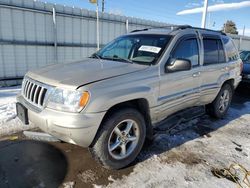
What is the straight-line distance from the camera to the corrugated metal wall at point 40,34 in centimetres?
745

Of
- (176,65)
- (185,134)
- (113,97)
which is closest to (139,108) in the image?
(113,97)

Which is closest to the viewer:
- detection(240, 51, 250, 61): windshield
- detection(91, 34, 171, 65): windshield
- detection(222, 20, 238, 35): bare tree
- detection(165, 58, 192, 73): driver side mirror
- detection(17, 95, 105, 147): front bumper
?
detection(17, 95, 105, 147): front bumper

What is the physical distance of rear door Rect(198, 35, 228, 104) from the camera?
4.36 meters

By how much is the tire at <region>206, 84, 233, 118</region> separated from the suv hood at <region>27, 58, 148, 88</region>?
262 centimetres

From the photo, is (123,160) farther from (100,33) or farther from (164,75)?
(100,33)

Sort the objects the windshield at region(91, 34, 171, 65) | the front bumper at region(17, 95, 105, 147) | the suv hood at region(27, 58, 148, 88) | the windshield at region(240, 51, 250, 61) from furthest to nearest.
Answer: the windshield at region(240, 51, 250, 61)
the windshield at region(91, 34, 171, 65)
the suv hood at region(27, 58, 148, 88)
the front bumper at region(17, 95, 105, 147)

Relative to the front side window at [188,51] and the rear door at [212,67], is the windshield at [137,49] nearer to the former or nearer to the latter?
the front side window at [188,51]

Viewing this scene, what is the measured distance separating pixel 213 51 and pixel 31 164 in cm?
395

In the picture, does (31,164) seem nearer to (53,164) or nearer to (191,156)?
(53,164)

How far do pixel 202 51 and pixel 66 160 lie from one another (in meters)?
3.09

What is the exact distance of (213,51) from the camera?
465 centimetres

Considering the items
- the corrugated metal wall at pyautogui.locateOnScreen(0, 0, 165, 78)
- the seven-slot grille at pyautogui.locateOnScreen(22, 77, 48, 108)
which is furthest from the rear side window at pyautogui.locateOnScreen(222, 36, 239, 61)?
the corrugated metal wall at pyautogui.locateOnScreen(0, 0, 165, 78)

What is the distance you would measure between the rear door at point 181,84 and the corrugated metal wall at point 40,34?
18.3 feet

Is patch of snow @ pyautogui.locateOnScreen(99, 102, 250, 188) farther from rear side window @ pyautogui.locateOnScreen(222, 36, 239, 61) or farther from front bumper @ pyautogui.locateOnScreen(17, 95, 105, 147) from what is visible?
rear side window @ pyautogui.locateOnScreen(222, 36, 239, 61)
